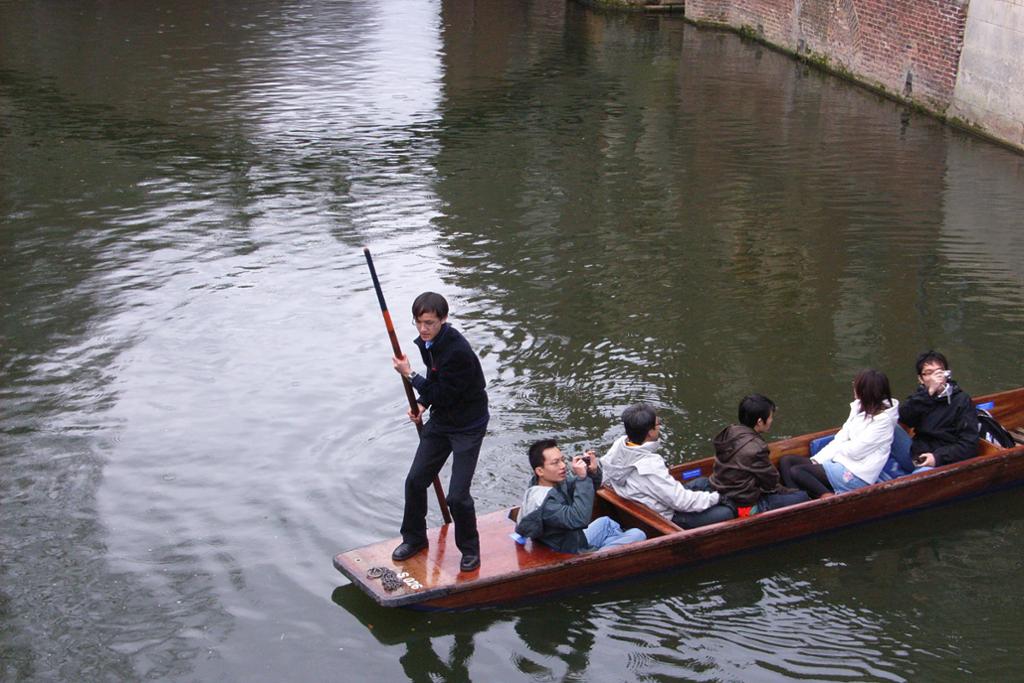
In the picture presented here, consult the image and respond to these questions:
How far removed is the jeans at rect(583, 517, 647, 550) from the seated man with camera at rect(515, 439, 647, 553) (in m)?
0.08

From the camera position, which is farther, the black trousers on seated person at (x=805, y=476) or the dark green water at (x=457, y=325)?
the black trousers on seated person at (x=805, y=476)

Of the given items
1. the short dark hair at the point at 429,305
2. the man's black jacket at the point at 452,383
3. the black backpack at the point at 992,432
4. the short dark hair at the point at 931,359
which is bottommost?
the black backpack at the point at 992,432

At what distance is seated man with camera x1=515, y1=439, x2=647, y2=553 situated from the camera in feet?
20.2

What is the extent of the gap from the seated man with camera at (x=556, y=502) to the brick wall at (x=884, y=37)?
11660 mm

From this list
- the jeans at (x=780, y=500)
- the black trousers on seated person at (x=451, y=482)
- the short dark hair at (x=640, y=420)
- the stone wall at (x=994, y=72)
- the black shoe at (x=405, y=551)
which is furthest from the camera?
the stone wall at (x=994, y=72)

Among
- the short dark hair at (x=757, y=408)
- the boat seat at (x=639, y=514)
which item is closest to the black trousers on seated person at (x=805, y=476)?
the short dark hair at (x=757, y=408)

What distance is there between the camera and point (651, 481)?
652 cm

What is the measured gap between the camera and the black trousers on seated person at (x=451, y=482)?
6074 millimetres

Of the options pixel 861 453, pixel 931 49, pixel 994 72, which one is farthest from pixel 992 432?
pixel 931 49

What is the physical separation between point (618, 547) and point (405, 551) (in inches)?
41.0

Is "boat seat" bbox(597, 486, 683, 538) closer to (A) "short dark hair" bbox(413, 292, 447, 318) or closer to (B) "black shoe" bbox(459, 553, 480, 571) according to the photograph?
(B) "black shoe" bbox(459, 553, 480, 571)

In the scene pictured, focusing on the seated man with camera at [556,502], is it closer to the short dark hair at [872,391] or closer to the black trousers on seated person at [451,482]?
the black trousers on seated person at [451,482]

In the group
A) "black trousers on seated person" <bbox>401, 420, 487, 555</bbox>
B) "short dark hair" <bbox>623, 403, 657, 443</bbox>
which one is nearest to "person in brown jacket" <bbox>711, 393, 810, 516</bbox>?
"short dark hair" <bbox>623, 403, 657, 443</bbox>

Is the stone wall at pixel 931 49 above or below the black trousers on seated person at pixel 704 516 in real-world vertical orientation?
above
